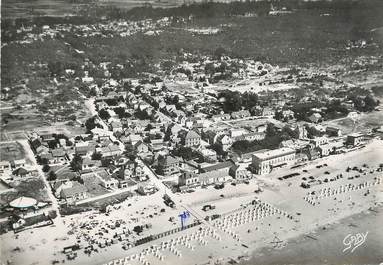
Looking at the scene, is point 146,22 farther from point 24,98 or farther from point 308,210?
point 308,210

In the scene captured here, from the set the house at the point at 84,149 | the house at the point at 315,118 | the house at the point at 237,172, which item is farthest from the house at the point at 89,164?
the house at the point at 315,118

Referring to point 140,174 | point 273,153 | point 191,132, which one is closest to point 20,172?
point 140,174

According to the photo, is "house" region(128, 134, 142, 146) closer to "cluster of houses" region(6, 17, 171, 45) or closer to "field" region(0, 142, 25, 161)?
"field" region(0, 142, 25, 161)

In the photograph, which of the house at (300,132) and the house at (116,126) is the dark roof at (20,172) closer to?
the house at (116,126)

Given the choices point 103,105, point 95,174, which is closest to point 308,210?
point 95,174

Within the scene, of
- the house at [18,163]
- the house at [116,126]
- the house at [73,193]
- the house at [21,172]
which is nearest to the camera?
the house at [73,193]
